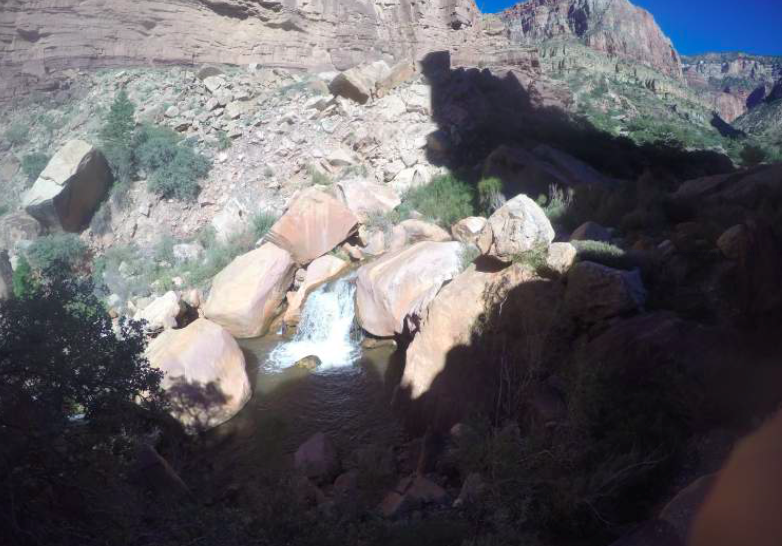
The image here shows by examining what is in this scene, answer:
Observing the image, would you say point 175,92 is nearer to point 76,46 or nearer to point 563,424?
point 76,46

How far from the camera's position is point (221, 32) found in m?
20.9

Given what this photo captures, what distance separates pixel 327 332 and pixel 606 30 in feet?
154

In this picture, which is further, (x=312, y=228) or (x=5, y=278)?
(x=312, y=228)

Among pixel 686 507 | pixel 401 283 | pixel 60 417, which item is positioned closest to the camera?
pixel 686 507

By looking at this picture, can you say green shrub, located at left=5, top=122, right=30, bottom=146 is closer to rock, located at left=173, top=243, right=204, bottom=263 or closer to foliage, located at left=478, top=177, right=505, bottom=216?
rock, located at left=173, top=243, right=204, bottom=263

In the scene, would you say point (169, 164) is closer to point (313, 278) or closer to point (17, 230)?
point (17, 230)

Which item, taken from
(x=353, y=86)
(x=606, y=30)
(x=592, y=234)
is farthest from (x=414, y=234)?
(x=606, y=30)

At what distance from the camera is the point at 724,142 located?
2389 centimetres

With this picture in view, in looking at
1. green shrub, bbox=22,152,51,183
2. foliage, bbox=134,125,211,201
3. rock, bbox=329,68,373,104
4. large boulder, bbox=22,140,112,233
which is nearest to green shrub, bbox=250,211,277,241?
foliage, bbox=134,125,211,201

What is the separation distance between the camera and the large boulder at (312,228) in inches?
445

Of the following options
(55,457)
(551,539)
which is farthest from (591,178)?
(55,457)

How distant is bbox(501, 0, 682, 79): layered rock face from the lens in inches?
1647

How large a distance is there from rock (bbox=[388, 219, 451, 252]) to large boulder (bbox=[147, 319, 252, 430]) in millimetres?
5152

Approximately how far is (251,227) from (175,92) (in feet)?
29.8
